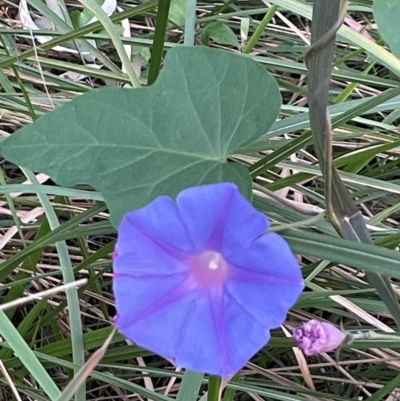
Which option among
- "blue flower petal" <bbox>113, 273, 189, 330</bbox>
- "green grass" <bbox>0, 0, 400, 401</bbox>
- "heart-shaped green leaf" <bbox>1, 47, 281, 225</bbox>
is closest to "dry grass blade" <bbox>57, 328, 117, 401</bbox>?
"blue flower petal" <bbox>113, 273, 189, 330</bbox>

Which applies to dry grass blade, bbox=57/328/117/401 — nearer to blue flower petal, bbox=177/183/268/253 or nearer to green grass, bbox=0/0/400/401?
blue flower petal, bbox=177/183/268/253

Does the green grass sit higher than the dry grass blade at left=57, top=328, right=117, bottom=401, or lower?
lower

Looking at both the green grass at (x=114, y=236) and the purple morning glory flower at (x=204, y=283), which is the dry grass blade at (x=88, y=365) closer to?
the purple morning glory flower at (x=204, y=283)

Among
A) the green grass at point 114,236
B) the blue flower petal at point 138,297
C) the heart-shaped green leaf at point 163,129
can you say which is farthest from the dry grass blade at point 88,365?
the green grass at point 114,236

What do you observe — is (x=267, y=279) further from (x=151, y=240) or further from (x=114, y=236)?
(x=114, y=236)

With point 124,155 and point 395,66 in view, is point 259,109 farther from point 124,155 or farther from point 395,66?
point 395,66

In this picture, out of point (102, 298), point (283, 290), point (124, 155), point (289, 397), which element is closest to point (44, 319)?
point (102, 298)
